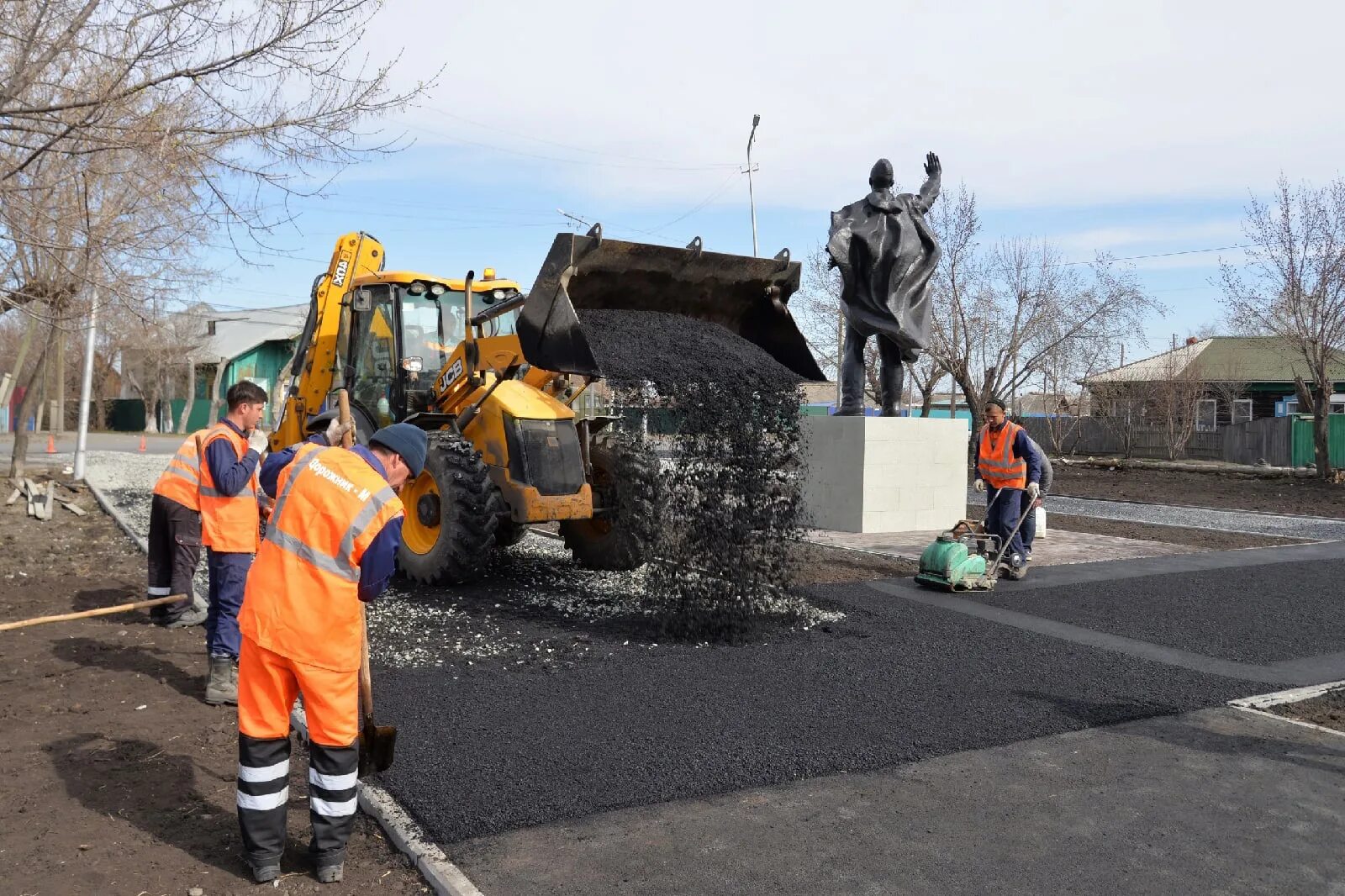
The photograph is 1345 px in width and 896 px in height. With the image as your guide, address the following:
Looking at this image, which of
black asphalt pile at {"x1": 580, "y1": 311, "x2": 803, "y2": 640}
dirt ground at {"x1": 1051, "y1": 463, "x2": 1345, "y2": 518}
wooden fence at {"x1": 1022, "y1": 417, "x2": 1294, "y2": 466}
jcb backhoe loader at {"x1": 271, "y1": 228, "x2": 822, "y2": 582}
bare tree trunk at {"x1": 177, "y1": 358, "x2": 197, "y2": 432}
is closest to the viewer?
black asphalt pile at {"x1": 580, "y1": 311, "x2": 803, "y2": 640}

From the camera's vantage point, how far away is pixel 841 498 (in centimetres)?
1216

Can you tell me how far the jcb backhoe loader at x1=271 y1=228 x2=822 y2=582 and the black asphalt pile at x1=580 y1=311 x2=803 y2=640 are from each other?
428mm

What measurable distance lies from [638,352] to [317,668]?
3.99 meters

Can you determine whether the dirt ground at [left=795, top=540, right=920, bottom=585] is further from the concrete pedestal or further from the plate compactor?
the concrete pedestal

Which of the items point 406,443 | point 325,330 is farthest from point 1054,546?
point 406,443

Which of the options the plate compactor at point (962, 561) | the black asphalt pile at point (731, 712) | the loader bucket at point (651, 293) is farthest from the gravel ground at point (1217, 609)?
the loader bucket at point (651, 293)

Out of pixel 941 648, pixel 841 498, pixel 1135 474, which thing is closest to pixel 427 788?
pixel 941 648

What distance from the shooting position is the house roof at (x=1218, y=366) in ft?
104

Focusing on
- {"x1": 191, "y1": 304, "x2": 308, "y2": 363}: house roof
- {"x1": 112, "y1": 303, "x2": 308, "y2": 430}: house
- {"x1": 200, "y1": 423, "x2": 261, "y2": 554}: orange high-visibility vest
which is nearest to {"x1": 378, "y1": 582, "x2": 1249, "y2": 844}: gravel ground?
{"x1": 200, "y1": 423, "x2": 261, "y2": 554}: orange high-visibility vest

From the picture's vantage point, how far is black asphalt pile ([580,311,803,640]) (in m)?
6.74

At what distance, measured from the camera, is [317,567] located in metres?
3.43

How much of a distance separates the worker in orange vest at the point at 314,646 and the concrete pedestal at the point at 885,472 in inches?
339

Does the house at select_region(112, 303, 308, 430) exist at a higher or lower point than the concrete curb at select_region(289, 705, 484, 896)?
higher

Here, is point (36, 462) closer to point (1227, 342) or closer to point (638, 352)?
point (638, 352)
